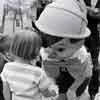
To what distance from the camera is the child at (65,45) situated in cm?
178

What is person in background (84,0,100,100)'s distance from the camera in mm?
2941

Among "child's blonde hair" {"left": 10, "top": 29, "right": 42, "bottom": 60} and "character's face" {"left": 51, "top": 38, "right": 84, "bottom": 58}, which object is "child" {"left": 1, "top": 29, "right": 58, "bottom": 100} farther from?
"character's face" {"left": 51, "top": 38, "right": 84, "bottom": 58}

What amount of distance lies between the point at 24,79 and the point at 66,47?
29 centimetres

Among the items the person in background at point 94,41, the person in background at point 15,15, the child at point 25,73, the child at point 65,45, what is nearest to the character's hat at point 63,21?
the child at point 65,45

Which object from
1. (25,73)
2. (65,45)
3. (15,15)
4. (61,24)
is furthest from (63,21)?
(15,15)

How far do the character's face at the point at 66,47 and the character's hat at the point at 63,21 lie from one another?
74 mm

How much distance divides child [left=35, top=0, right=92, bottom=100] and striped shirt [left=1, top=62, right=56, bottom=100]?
0.13 metres

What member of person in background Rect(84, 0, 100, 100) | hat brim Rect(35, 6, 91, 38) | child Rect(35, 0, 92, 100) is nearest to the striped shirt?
child Rect(35, 0, 92, 100)

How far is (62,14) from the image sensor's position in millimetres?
1787

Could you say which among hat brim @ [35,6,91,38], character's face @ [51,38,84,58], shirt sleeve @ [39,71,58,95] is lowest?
shirt sleeve @ [39,71,58,95]

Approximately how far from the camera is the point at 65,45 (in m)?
1.87

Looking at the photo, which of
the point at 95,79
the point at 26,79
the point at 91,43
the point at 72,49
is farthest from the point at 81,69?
the point at 91,43

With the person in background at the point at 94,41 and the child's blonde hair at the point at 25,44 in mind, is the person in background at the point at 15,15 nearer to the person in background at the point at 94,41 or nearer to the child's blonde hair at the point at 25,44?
the person in background at the point at 94,41

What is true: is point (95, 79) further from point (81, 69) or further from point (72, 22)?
point (72, 22)
